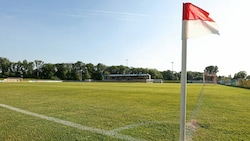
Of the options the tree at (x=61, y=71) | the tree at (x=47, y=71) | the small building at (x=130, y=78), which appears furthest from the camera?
the tree at (x=61, y=71)

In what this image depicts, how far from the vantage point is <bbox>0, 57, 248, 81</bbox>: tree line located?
105125mm

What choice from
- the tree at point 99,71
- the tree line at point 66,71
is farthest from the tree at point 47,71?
the tree at point 99,71

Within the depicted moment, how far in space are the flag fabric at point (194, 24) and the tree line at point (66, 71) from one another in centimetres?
10608

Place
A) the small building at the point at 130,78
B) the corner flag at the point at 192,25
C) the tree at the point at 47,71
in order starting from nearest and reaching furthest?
1. the corner flag at the point at 192,25
2. the small building at the point at 130,78
3. the tree at the point at 47,71

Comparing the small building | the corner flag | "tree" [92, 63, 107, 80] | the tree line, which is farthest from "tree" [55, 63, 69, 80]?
the corner flag

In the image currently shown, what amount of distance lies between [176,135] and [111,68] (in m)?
127

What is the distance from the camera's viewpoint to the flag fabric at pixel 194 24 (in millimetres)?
2861

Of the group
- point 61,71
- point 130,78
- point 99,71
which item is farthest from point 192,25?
point 99,71

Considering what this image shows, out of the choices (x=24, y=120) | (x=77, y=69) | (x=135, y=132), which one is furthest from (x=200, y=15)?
(x=77, y=69)

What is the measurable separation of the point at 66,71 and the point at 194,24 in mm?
112028

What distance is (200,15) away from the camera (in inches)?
114

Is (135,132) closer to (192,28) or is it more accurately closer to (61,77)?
(192,28)

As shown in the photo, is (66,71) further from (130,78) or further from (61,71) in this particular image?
(130,78)

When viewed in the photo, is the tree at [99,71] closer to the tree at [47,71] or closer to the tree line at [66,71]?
the tree line at [66,71]
